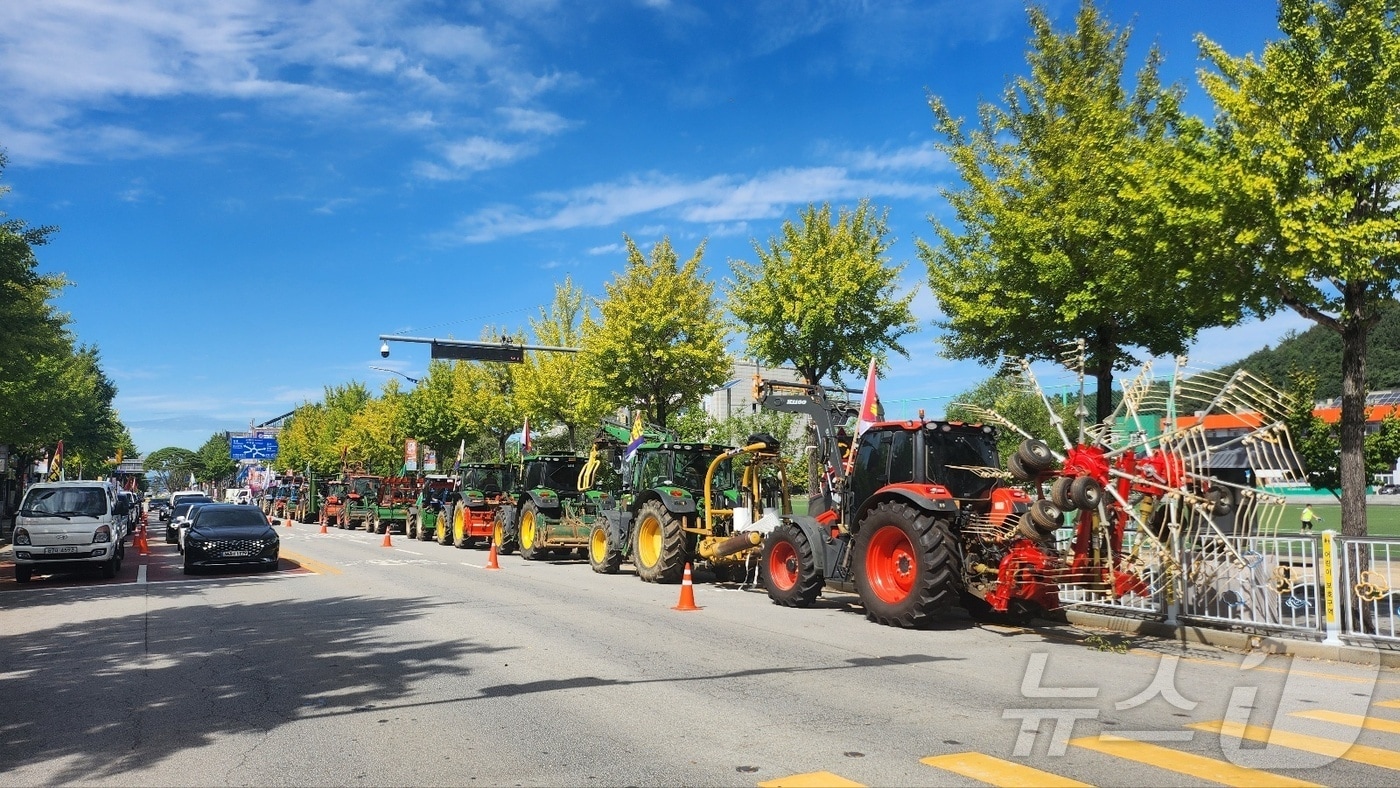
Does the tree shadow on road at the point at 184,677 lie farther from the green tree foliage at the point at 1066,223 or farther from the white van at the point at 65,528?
the green tree foliage at the point at 1066,223

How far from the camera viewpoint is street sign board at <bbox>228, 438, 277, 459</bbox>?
74188mm

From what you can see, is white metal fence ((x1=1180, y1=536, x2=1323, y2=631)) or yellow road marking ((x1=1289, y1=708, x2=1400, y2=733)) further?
white metal fence ((x1=1180, y1=536, x2=1323, y2=631))

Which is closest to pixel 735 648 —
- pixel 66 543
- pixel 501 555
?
pixel 66 543

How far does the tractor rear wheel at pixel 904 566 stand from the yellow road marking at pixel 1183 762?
418cm

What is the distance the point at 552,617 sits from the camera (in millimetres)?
11961

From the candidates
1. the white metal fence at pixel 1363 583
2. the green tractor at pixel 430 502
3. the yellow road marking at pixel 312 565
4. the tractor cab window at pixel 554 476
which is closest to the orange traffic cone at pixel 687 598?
the white metal fence at pixel 1363 583

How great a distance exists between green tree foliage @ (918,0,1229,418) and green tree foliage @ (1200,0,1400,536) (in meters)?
1.32

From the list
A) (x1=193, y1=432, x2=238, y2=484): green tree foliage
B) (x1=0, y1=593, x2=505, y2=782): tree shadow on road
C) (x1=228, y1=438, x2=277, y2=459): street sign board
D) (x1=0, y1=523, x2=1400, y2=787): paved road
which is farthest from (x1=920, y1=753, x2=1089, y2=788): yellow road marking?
(x1=193, y1=432, x2=238, y2=484): green tree foliage

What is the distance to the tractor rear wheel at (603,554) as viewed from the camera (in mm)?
18578

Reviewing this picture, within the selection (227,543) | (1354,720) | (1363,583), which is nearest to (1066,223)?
(1363,583)

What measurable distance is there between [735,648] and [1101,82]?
10.4 metres

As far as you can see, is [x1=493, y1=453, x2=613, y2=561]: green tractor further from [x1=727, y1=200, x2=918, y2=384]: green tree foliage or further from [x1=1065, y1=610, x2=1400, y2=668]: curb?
[x1=1065, y1=610, x2=1400, y2=668]: curb

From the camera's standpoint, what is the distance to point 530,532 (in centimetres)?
2228

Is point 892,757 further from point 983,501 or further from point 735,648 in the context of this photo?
point 983,501
